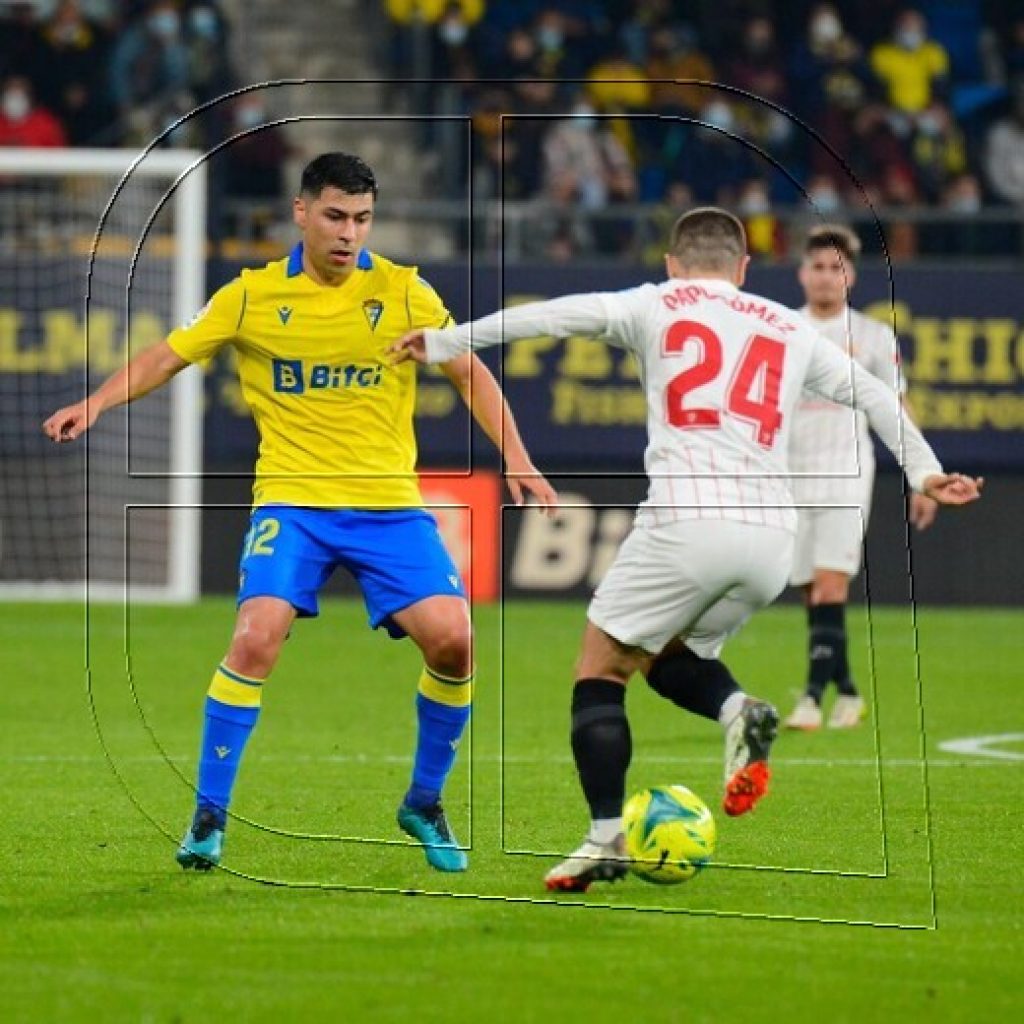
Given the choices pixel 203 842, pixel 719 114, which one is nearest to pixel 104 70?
pixel 719 114

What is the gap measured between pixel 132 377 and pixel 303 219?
66cm

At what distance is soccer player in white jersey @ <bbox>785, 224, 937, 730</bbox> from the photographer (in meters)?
11.1

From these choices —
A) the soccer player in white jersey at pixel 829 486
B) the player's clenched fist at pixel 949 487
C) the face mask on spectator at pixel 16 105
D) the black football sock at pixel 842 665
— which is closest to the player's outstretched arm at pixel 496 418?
the player's clenched fist at pixel 949 487

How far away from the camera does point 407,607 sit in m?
7.16

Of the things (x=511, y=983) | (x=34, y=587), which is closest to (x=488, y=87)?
(x=34, y=587)

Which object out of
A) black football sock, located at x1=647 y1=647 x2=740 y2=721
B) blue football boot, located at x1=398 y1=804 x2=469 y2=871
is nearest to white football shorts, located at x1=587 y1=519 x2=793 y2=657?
black football sock, located at x1=647 y1=647 x2=740 y2=721

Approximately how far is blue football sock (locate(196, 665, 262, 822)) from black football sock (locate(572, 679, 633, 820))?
3.28 feet

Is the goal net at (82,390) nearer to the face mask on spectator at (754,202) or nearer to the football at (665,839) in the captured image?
the face mask on spectator at (754,202)

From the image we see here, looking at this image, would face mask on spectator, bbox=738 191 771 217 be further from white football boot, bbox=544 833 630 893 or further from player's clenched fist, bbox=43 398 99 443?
white football boot, bbox=544 833 630 893

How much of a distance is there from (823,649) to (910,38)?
36.6 feet

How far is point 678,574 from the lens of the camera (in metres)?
6.56

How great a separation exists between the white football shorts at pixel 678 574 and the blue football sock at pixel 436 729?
0.77 m

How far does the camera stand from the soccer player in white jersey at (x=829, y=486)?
11070 millimetres

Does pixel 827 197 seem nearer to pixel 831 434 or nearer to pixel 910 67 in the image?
pixel 910 67
